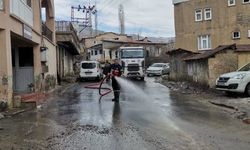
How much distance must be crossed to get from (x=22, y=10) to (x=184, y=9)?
3101 cm

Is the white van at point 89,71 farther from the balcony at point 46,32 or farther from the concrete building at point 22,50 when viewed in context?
the concrete building at point 22,50

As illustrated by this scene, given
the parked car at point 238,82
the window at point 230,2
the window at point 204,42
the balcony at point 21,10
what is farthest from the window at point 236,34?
the balcony at point 21,10

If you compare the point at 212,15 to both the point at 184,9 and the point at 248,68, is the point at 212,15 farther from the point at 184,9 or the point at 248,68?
the point at 248,68

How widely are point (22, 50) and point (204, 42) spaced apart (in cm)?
2659

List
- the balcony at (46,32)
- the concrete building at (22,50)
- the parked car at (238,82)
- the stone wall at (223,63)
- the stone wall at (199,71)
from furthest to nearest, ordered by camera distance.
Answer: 1. the balcony at (46,32)
2. the stone wall at (199,71)
3. the stone wall at (223,63)
4. the parked car at (238,82)
5. the concrete building at (22,50)

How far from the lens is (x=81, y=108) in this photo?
16578 millimetres

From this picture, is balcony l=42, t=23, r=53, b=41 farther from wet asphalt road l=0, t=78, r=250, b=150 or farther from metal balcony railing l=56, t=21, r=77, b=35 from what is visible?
wet asphalt road l=0, t=78, r=250, b=150

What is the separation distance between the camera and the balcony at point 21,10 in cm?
1833

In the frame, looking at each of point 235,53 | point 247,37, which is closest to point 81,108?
point 235,53

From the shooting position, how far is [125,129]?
1127 centimetres

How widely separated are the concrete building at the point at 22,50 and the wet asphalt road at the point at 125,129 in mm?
2155

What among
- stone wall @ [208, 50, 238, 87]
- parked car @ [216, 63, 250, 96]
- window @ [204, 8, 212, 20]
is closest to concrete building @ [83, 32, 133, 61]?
window @ [204, 8, 212, 20]

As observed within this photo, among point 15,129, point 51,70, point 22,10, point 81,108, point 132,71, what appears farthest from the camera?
point 132,71

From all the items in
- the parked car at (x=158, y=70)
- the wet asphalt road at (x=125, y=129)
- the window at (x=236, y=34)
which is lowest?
the wet asphalt road at (x=125, y=129)
